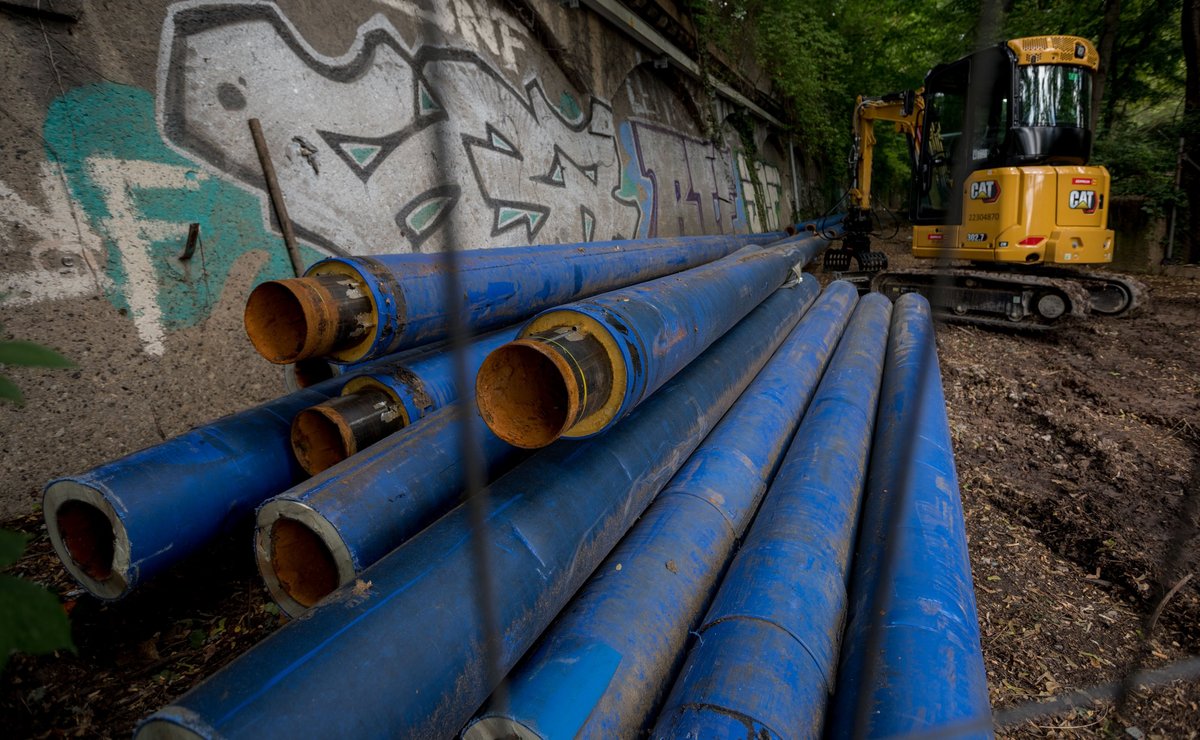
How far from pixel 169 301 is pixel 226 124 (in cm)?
116

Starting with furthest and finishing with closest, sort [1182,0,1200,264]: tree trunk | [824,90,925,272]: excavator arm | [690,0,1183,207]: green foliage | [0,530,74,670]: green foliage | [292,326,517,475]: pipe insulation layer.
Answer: [690,0,1183,207]: green foliage, [1182,0,1200,264]: tree trunk, [824,90,925,272]: excavator arm, [292,326,517,475]: pipe insulation layer, [0,530,74,670]: green foliage

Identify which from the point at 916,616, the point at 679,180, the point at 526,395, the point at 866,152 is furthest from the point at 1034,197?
the point at 526,395

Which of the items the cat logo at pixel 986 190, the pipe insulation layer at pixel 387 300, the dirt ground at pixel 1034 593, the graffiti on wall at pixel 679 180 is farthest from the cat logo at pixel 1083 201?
the pipe insulation layer at pixel 387 300

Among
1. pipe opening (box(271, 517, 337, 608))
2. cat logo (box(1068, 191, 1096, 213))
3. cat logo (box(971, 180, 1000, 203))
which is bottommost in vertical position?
pipe opening (box(271, 517, 337, 608))

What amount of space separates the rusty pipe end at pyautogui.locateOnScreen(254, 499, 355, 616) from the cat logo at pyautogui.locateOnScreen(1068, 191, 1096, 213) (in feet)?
23.6

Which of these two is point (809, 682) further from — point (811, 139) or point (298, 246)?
point (811, 139)

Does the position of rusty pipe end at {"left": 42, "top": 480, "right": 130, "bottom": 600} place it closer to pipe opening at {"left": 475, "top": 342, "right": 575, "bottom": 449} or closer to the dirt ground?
the dirt ground

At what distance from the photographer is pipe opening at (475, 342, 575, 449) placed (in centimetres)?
152

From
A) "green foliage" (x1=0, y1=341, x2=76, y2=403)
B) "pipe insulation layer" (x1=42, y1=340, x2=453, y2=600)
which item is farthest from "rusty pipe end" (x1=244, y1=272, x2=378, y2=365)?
"green foliage" (x1=0, y1=341, x2=76, y2=403)

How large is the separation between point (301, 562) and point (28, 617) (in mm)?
1156

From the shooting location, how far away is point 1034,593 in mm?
2365

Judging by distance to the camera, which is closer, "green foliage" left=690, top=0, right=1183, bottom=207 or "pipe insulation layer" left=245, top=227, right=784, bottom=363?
"pipe insulation layer" left=245, top=227, right=784, bottom=363

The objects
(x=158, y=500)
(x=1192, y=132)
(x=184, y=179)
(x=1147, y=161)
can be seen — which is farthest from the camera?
(x=1147, y=161)

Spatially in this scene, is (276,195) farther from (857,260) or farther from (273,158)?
(857,260)
